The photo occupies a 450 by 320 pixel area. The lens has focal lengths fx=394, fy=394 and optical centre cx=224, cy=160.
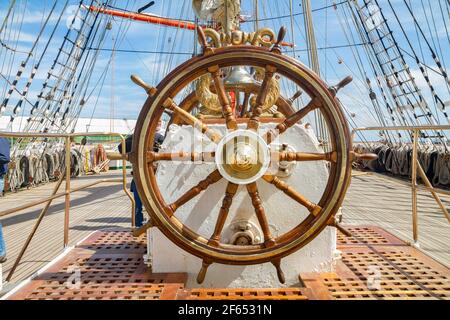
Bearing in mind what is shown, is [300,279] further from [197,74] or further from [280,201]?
[197,74]

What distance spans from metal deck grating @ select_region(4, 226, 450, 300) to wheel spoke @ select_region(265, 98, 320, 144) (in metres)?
0.64

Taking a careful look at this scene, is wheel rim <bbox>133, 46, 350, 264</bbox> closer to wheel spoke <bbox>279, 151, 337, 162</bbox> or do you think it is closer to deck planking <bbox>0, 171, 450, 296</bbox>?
wheel spoke <bbox>279, 151, 337, 162</bbox>

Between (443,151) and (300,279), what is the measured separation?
7537 mm

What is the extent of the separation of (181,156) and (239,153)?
0.24m

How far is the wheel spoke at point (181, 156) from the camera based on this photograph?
62.1 inches

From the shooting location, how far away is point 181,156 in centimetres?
160

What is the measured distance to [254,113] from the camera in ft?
5.29

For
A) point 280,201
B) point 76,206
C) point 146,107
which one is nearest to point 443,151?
point 76,206

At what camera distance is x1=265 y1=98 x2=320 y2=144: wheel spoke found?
5.15 ft

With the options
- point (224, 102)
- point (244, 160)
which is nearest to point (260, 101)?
point (224, 102)

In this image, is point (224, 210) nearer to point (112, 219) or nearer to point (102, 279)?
point (102, 279)

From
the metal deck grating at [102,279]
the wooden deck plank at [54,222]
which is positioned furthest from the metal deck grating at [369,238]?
the wooden deck plank at [54,222]
